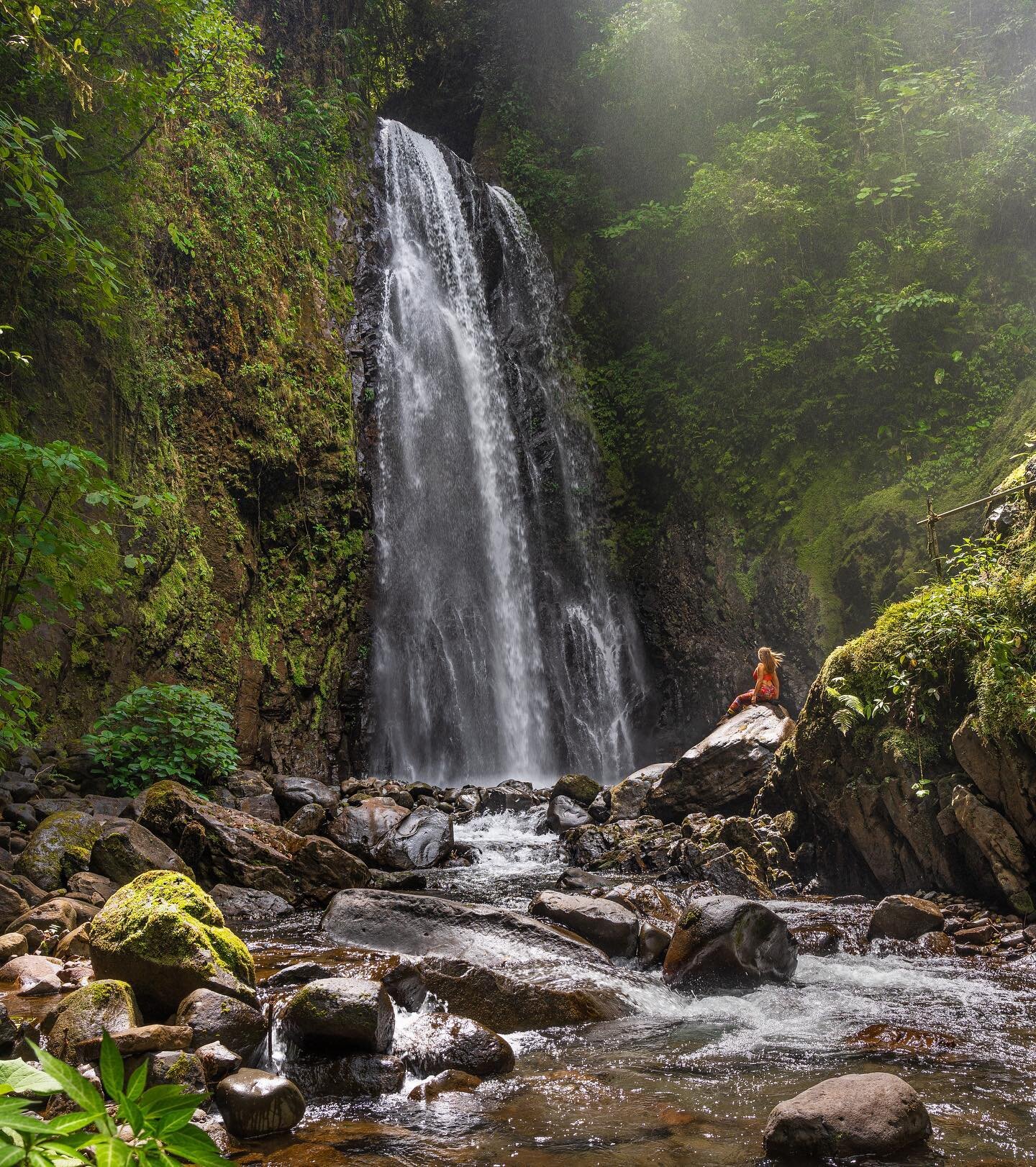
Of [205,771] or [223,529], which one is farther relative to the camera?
[223,529]

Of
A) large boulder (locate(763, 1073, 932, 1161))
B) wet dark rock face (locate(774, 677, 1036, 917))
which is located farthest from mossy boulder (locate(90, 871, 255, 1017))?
wet dark rock face (locate(774, 677, 1036, 917))

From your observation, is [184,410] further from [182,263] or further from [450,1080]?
[450,1080]

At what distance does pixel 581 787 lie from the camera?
11141mm

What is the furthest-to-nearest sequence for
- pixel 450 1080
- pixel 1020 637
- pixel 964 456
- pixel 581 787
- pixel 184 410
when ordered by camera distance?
1. pixel 964 456
2. pixel 184 410
3. pixel 581 787
4. pixel 1020 637
5. pixel 450 1080

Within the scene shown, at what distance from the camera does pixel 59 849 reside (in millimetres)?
6180

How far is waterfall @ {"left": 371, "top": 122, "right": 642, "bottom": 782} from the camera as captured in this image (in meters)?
14.8

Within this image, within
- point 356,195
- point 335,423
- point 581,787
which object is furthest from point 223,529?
point 356,195

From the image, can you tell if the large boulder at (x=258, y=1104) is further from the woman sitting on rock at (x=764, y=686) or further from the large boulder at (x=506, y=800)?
the woman sitting on rock at (x=764, y=686)

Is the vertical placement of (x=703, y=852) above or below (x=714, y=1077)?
above

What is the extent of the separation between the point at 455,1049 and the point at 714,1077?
119 cm

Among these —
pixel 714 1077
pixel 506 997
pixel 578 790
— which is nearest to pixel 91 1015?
pixel 506 997

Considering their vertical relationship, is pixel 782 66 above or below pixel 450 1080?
above

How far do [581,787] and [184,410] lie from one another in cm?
780

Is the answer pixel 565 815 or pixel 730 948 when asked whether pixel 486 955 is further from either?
pixel 565 815
